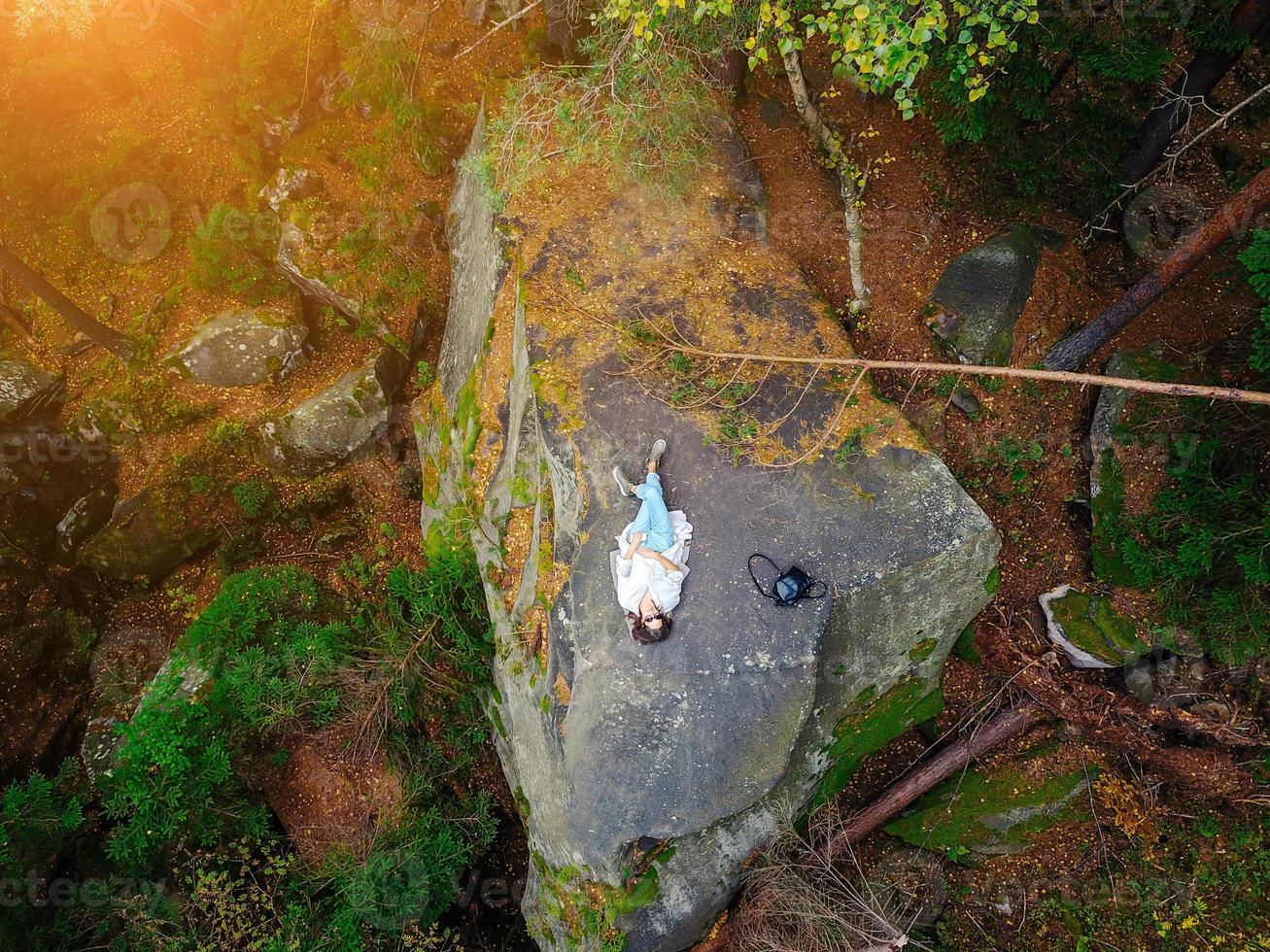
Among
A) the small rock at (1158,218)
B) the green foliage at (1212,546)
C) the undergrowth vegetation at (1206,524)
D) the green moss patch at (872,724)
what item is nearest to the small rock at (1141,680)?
the undergrowth vegetation at (1206,524)

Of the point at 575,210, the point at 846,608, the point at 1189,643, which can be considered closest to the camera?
the point at 846,608

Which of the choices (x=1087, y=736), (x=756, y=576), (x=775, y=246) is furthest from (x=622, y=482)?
(x=1087, y=736)

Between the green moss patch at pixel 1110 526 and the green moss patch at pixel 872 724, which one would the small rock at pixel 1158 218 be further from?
the green moss patch at pixel 872 724

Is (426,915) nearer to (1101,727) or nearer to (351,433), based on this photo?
(351,433)

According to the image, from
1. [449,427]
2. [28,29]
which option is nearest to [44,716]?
[449,427]

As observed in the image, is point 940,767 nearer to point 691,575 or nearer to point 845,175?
point 691,575

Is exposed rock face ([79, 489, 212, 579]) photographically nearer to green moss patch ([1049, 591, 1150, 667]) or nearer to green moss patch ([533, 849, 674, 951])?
green moss patch ([533, 849, 674, 951])
